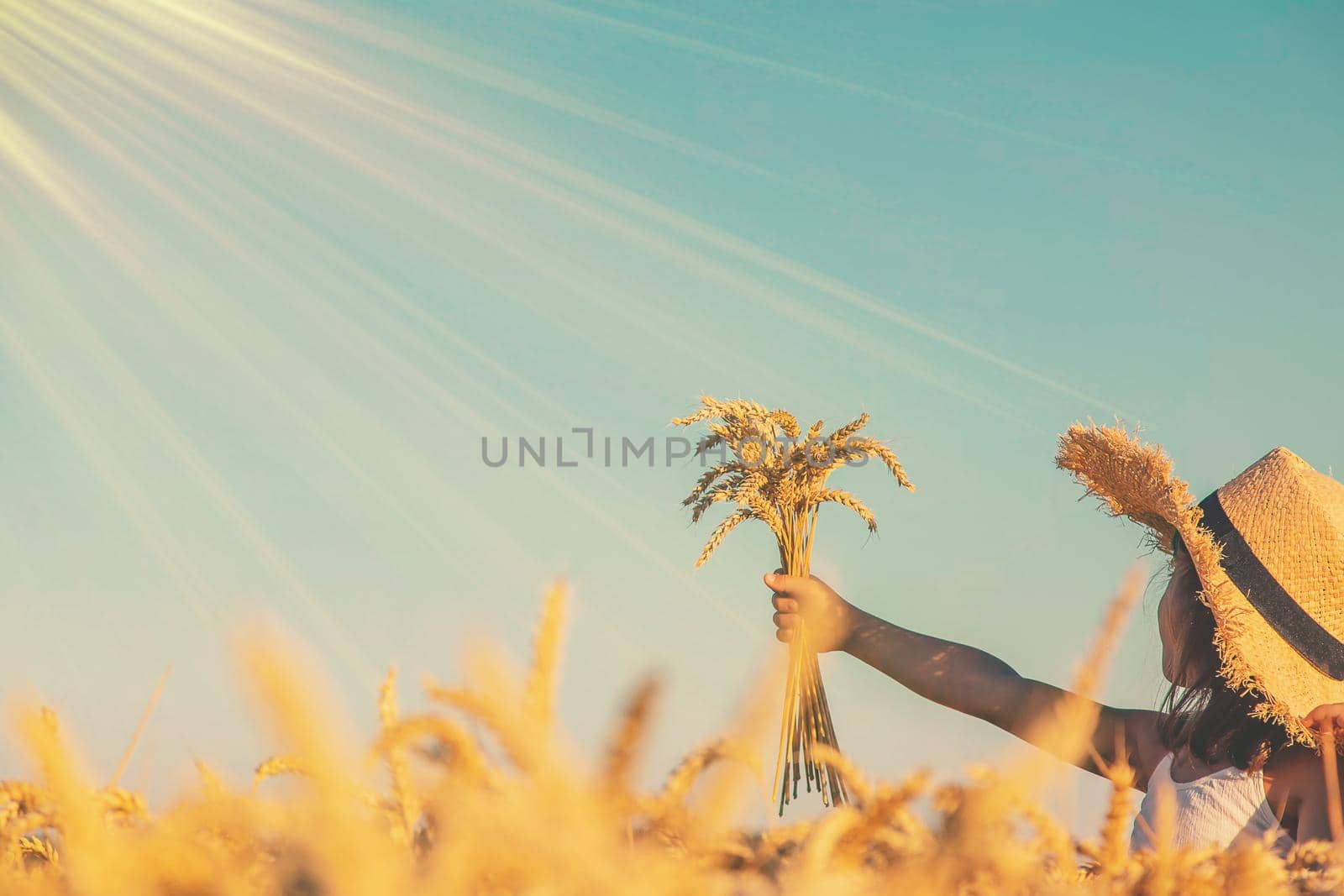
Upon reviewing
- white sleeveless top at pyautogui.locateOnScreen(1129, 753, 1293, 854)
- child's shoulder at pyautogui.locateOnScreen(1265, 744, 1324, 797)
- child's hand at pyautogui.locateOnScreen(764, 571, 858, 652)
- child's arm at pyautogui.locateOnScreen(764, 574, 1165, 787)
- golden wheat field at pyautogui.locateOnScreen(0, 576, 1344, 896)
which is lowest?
golden wheat field at pyautogui.locateOnScreen(0, 576, 1344, 896)

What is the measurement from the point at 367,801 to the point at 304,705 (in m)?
0.35

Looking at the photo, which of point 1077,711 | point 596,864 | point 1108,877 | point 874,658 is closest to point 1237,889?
point 1108,877

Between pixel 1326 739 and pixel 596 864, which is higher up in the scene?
pixel 1326 739

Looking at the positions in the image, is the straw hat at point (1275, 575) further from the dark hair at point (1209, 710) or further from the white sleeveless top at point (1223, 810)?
the white sleeveless top at point (1223, 810)

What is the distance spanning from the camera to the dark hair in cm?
288

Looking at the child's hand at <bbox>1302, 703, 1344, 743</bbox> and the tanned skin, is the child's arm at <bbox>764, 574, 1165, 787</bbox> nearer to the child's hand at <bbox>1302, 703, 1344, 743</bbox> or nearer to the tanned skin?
the tanned skin

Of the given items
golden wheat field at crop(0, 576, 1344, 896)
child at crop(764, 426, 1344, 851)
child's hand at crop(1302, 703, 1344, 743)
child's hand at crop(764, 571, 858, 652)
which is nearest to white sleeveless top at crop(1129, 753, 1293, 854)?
child at crop(764, 426, 1344, 851)

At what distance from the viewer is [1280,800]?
2.88 m

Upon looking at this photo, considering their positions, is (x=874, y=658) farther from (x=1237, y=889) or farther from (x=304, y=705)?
(x=304, y=705)

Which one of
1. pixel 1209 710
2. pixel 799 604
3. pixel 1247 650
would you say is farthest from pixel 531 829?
pixel 799 604

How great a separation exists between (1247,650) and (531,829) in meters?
2.91

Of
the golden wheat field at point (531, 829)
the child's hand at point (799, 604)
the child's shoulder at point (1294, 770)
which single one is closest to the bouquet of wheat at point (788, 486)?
the child's hand at point (799, 604)

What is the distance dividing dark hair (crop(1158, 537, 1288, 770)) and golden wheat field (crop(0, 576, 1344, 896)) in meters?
2.43

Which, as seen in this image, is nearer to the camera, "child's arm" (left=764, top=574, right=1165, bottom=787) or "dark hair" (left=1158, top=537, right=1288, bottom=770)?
"dark hair" (left=1158, top=537, right=1288, bottom=770)
